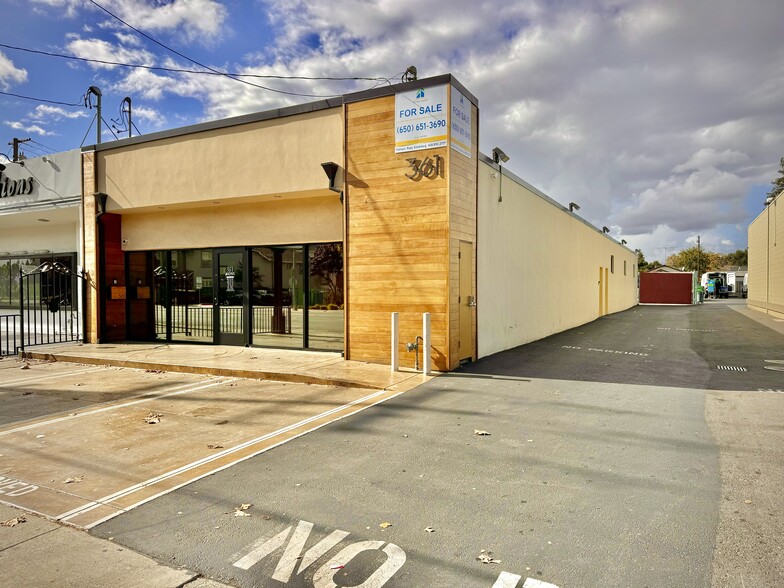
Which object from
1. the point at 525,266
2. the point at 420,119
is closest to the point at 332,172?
the point at 420,119

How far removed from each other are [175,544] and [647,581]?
2952mm

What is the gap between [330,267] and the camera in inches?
440

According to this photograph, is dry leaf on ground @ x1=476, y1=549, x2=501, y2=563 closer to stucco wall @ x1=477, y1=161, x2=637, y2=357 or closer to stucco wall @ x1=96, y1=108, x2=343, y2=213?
stucco wall @ x1=477, y1=161, x2=637, y2=357

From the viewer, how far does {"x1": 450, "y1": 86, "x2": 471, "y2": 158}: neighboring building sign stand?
30.5ft

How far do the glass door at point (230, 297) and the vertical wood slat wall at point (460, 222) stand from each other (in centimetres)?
566

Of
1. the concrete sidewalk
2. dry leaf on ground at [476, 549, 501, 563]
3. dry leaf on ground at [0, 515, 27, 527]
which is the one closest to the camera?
the concrete sidewalk

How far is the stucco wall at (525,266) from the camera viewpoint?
1122cm

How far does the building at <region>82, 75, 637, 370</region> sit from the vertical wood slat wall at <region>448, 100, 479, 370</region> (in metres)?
0.05

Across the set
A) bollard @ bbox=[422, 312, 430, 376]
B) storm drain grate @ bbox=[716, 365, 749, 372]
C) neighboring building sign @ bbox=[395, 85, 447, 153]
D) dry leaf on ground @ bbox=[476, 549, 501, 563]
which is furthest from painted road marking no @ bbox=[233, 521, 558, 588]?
storm drain grate @ bbox=[716, 365, 749, 372]

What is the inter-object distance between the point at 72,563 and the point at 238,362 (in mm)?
7221

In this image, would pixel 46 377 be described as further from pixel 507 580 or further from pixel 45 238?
pixel 507 580

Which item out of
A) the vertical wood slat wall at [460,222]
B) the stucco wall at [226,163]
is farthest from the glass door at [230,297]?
the vertical wood slat wall at [460,222]

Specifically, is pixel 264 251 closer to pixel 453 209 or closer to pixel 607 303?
pixel 453 209

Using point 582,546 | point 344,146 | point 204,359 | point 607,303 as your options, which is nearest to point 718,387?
point 582,546
